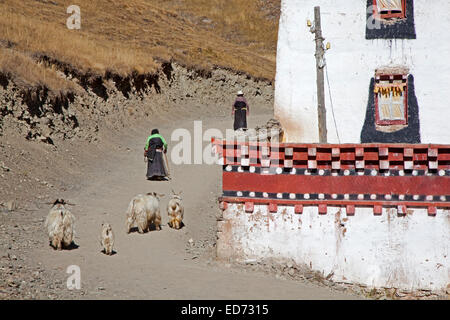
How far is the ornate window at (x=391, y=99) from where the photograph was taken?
16.4m

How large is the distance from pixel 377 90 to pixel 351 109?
Answer: 0.85 m

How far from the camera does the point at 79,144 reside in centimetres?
2008

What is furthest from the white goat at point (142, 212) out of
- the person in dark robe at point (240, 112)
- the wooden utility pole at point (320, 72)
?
the person in dark robe at point (240, 112)

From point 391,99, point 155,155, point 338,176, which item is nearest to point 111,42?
point 155,155

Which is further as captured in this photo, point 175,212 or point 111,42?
point 111,42

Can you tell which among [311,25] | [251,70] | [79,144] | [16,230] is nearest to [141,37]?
[251,70]

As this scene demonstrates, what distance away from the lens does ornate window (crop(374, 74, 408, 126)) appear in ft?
53.8

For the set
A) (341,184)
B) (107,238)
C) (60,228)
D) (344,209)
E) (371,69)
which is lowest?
(107,238)

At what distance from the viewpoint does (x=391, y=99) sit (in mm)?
16484

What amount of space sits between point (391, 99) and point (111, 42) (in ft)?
54.5

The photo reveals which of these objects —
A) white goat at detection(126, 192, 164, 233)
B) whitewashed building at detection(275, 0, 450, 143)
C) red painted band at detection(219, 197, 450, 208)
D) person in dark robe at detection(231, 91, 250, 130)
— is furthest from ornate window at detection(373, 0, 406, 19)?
white goat at detection(126, 192, 164, 233)

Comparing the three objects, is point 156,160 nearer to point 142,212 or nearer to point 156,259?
point 142,212

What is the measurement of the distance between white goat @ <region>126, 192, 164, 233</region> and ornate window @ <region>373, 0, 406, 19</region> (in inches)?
307

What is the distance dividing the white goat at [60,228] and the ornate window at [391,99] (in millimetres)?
8850
